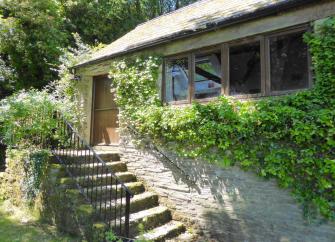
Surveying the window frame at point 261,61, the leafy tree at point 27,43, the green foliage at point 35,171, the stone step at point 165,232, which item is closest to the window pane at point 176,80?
the window frame at point 261,61

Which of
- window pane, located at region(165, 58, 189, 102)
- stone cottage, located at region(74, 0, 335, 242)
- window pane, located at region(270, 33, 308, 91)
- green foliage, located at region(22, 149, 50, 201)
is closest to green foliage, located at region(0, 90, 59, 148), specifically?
green foliage, located at region(22, 149, 50, 201)

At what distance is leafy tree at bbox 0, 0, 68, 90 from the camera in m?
10.6

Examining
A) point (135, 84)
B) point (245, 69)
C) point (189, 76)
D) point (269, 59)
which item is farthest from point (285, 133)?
point (135, 84)

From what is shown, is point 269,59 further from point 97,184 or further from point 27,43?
point 27,43

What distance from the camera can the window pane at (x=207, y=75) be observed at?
5.54 metres

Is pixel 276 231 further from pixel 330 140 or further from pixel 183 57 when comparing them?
pixel 183 57

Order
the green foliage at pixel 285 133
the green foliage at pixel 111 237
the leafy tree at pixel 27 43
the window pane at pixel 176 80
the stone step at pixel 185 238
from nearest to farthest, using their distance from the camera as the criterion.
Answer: the green foliage at pixel 285 133 < the green foliage at pixel 111 237 < the stone step at pixel 185 238 < the window pane at pixel 176 80 < the leafy tree at pixel 27 43

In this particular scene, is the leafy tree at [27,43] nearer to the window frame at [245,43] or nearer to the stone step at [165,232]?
the window frame at [245,43]

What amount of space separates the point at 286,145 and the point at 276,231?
4.69ft

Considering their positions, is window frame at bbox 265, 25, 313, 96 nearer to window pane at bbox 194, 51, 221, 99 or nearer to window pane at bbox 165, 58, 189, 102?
window pane at bbox 194, 51, 221, 99

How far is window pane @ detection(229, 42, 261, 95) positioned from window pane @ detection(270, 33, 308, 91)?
0.28 m

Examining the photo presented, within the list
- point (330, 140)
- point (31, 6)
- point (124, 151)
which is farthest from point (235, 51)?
point (31, 6)

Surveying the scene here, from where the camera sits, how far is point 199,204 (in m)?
5.29

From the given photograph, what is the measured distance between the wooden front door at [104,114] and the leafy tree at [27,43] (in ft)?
12.0
